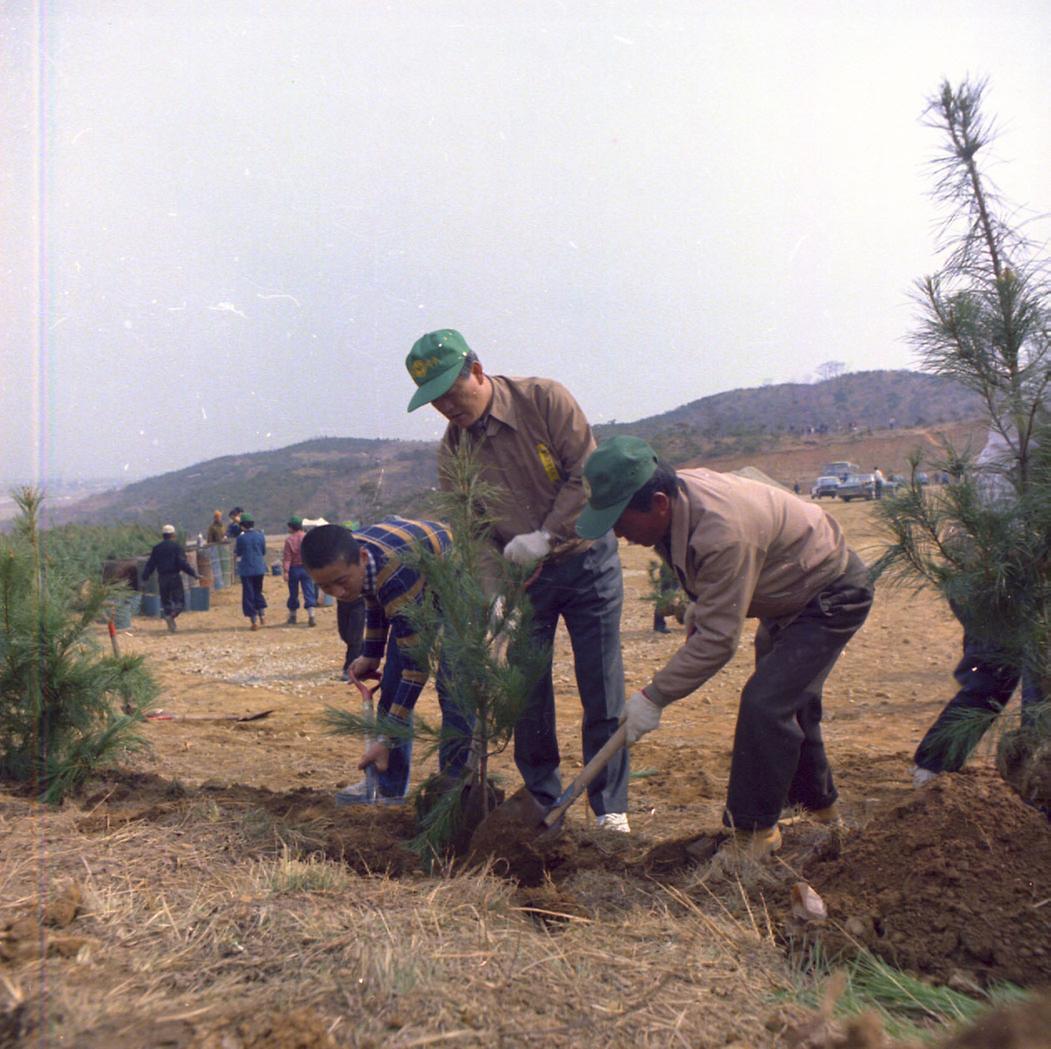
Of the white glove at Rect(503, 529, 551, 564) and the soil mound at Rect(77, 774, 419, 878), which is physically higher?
the white glove at Rect(503, 529, 551, 564)

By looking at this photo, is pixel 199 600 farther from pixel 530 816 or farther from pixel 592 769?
pixel 592 769

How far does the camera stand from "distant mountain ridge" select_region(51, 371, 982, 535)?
192 ft

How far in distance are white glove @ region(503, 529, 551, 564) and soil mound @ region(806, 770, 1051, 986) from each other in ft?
4.43

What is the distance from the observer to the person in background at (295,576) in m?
13.1

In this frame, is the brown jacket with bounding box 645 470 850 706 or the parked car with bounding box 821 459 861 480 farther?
the parked car with bounding box 821 459 861 480

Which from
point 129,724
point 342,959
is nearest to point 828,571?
point 342,959

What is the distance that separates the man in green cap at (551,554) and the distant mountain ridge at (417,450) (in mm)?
46144

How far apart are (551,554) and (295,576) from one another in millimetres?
11031

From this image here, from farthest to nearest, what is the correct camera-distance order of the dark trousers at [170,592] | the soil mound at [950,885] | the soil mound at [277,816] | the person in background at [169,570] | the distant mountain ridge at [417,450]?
the distant mountain ridge at [417,450] → the dark trousers at [170,592] → the person in background at [169,570] → the soil mound at [277,816] → the soil mound at [950,885]

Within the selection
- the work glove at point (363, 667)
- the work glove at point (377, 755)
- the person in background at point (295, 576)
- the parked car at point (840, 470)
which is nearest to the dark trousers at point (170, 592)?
the person in background at point (295, 576)

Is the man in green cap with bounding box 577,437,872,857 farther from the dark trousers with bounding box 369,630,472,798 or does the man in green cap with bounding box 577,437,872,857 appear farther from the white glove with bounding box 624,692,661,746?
the dark trousers with bounding box 369,630,472,798

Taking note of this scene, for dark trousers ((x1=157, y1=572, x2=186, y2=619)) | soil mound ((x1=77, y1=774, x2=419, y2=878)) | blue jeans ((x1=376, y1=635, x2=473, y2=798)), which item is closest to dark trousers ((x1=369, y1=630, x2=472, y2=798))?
blue jeans ((x1=376, y1=635, x2=473, y2=798))

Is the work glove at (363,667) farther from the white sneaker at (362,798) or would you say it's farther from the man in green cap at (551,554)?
the man in green cap at (551,554)

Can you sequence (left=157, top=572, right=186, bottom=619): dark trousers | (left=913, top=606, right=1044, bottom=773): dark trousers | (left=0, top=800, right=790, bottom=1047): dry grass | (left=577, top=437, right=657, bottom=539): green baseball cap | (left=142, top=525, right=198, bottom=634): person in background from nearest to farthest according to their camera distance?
(left=0, top=800, right=790, bottom=1047): dry grass, (left=577, top=437, right=657, bottom=539): green baseball cap, (left=913, top=606, right=1044, bottom=773): dark trousers, (left=142, top=525, right=198, bottom=634): person in background, (left=157, top=572, right=186, bottom=619): dark trousers
